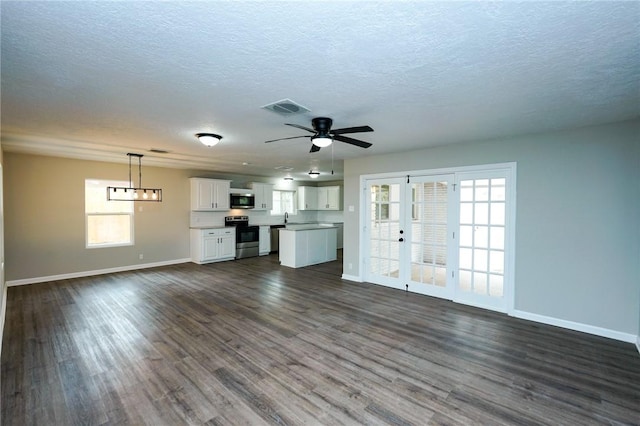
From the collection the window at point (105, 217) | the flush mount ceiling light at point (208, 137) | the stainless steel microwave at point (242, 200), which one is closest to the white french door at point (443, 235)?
the flush mount ceiling light at point (208, 137)

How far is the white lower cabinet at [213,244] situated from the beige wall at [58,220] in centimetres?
85

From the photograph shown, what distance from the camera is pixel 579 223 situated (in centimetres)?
362

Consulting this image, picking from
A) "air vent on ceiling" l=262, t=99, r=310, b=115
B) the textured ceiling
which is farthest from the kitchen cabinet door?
"air vent on ceiling" l=262, t=99, r=310, b=115

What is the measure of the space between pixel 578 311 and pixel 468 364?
6.52 ft

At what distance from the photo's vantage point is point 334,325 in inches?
147

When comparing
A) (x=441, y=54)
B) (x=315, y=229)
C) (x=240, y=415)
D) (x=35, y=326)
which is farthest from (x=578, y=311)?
(x=35, y=326)

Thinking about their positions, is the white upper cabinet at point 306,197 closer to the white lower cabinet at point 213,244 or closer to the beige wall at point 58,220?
the white lower cabinet at point 213,244

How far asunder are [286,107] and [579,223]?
3830 millimetres

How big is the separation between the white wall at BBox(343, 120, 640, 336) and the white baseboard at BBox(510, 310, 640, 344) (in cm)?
3

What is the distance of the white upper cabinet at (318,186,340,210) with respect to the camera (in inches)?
415

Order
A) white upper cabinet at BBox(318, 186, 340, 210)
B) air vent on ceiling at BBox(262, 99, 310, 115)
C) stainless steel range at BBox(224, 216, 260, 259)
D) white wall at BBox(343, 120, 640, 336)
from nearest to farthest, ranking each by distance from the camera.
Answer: air vent on ceiling at BBox(262, 99, 310, 115)
white wall at BBox(343, 120, 640, 336)
stainless steel range at BBox(224, 216, 260, 259)
white upper cabinet at BBox(318, 186, 340, 210)

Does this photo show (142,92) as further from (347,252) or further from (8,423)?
(347,252)

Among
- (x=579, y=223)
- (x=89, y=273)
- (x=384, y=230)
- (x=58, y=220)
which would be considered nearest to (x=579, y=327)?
(x=579, y=223)

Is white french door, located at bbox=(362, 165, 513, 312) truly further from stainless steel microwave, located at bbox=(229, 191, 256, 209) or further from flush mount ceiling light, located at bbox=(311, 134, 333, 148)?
stainless steel microwave, located at bbox=(229, 191, 256, 209)
